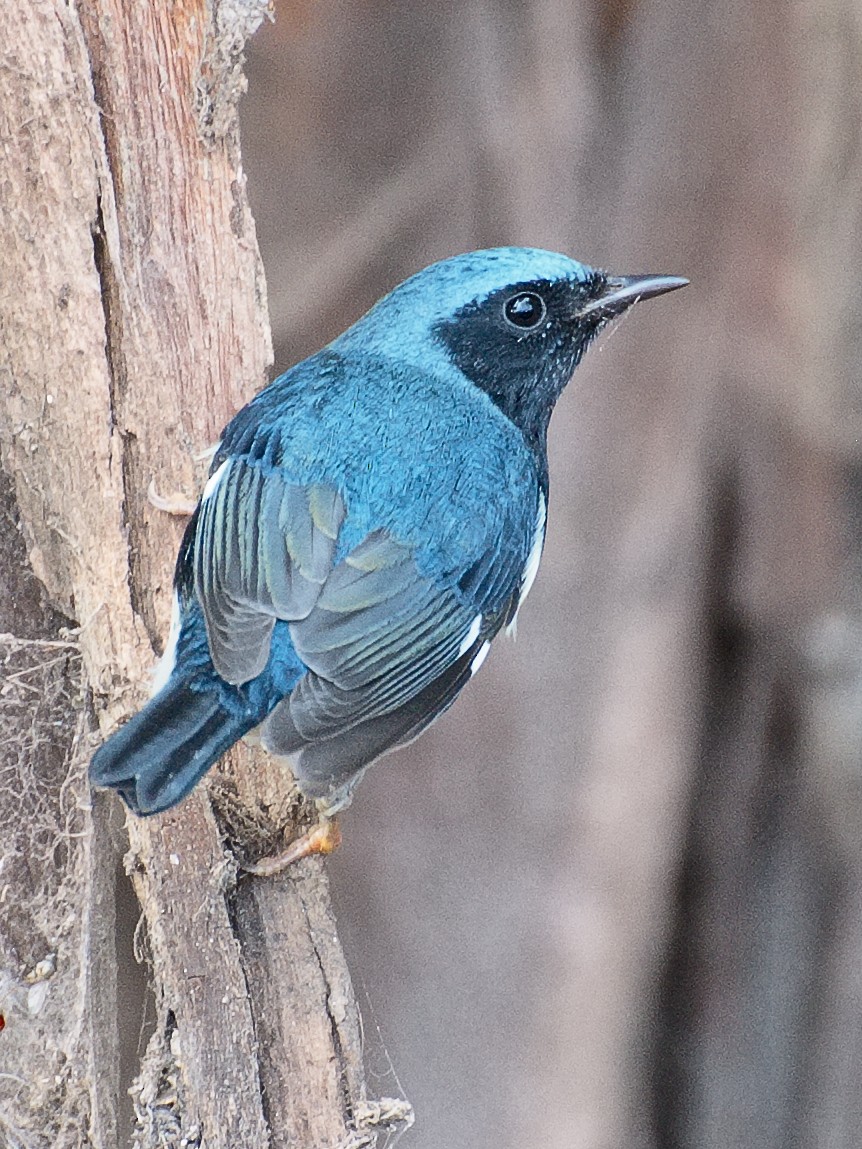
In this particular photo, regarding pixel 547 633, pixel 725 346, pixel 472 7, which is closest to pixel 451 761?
pixel 547 633

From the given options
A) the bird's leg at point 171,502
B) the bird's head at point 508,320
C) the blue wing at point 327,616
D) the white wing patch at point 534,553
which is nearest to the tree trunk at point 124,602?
the bird's leg at point 171,502

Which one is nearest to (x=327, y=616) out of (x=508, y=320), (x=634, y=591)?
(x=508, y=320)

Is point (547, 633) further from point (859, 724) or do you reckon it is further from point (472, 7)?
point (472, 7)

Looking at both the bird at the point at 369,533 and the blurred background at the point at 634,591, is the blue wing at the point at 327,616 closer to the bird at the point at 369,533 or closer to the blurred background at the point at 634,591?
the bird at the point at 369,533

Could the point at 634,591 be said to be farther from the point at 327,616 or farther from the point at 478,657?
the point at 327,616

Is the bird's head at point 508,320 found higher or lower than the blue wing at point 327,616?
higher

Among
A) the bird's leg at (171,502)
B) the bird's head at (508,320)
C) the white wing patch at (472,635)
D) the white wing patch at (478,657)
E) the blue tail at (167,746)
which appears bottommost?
the white wing patch at (478,657)
